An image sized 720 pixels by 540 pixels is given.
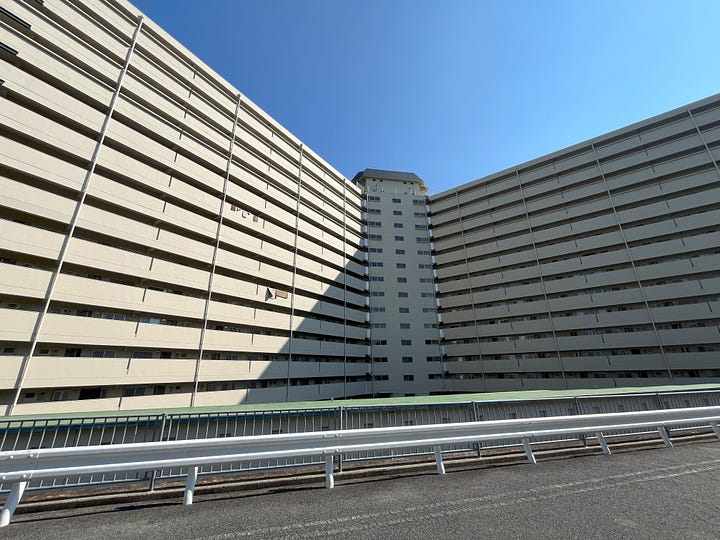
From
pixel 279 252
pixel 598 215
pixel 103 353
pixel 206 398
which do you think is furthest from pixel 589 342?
pixel 103 353

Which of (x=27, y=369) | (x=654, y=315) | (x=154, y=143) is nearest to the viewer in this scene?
(x=27, y=369)

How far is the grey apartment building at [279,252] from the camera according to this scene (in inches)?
591

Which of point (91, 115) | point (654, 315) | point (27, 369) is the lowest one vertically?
point (27, 369)

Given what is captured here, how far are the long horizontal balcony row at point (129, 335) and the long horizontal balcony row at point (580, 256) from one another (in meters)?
24.1

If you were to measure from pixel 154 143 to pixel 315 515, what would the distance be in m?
24.7

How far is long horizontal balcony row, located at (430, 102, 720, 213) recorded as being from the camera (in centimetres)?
2805

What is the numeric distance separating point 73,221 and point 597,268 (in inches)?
1700

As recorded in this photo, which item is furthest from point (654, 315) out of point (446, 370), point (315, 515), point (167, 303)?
point (167, 303)

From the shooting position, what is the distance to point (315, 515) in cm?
354

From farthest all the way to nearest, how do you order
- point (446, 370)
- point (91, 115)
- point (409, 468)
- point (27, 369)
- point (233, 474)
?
point (446, 370), point (91, 115), point (27, 369), point (409, 468), point (233, 474)

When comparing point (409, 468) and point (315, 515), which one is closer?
point (315, 515)

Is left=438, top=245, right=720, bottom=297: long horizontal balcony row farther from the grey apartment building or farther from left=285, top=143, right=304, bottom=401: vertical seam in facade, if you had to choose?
left=285, top=143, right=304, bottom=401: vertical seam in facade

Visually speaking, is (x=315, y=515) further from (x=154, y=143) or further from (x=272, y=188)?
(x=272, y=188)

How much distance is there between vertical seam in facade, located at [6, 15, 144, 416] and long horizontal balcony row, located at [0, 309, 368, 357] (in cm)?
30
